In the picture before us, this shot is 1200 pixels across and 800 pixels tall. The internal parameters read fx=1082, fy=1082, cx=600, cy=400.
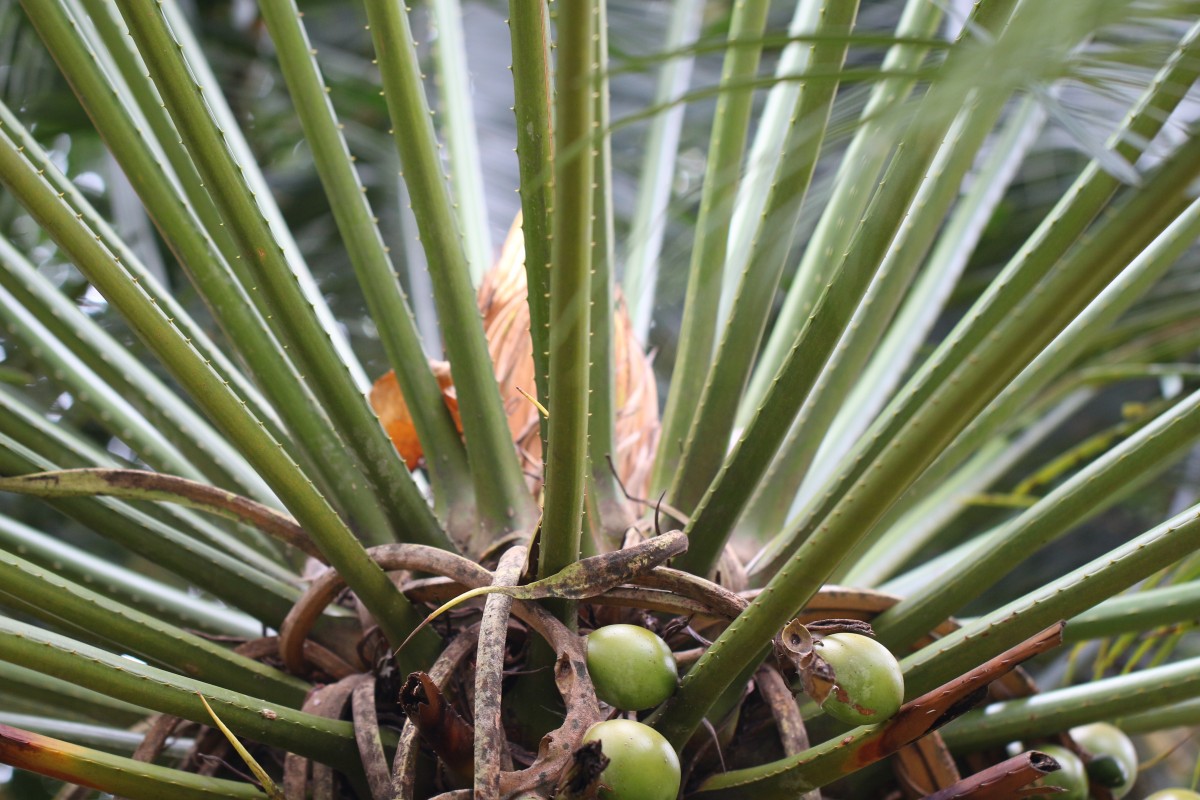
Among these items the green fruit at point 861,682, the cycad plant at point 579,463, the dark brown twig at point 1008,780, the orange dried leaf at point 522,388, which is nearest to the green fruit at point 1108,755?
the cycad plant at point 579,463

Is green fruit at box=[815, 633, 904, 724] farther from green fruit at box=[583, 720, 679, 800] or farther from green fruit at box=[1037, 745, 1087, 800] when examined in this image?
green fruit at box=[1037, 745, 1087, 800]

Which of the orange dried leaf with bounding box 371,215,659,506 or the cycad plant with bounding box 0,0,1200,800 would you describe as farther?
the orange dried leaf with bounding box 371,215,659,506

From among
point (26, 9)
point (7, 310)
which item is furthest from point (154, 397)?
point (26, 9)

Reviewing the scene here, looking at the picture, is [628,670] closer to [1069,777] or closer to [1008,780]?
[1008,780]

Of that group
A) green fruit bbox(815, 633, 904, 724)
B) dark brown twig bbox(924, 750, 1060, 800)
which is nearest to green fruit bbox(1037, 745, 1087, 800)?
dark brown twig bbox(924, 750, 1060, 800)

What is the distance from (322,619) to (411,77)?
51 cm

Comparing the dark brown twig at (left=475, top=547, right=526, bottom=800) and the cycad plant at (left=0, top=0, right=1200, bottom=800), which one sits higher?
the cycad plant at (left=0, top=0, right=1200, bottom=800)

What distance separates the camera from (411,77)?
38.4 inches

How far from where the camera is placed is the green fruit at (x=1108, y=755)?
1.01m

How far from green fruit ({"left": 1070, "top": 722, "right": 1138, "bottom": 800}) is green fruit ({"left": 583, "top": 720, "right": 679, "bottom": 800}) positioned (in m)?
0.52

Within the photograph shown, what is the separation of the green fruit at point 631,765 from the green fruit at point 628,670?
58mm

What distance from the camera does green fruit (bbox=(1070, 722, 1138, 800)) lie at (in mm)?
1009

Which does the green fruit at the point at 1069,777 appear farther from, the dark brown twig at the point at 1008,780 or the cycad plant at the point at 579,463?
the dark brown twig at the point at 1008,780

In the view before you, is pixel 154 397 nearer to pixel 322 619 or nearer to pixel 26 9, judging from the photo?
pixel 322 619
